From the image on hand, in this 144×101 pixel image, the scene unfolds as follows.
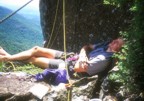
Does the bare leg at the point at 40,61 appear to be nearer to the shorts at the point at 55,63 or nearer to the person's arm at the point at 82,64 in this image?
the shorts at the point at 55,63

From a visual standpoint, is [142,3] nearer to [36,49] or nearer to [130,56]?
[130,56]

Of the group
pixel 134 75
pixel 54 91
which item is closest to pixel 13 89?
pixel 54 91

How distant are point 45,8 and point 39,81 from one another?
4.87m

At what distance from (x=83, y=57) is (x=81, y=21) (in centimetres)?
305

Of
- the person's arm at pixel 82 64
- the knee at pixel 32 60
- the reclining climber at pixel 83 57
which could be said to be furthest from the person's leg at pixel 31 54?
the person's arm at pixel 82 64

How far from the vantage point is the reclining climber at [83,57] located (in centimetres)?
772

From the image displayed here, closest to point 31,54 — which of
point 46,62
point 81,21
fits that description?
point 46,62

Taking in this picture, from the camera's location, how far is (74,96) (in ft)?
24.2

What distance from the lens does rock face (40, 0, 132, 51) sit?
9703 millimetres

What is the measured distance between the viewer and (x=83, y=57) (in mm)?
7930

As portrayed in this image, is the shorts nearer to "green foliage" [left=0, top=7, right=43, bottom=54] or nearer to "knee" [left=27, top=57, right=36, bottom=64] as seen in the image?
"knee" [left=27, top=57, right=36, bottom=64]

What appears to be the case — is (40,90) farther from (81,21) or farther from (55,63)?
(81,21)

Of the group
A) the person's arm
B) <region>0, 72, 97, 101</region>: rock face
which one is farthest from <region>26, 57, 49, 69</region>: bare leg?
the person's arm

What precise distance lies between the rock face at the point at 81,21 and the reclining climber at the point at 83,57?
1.44m
